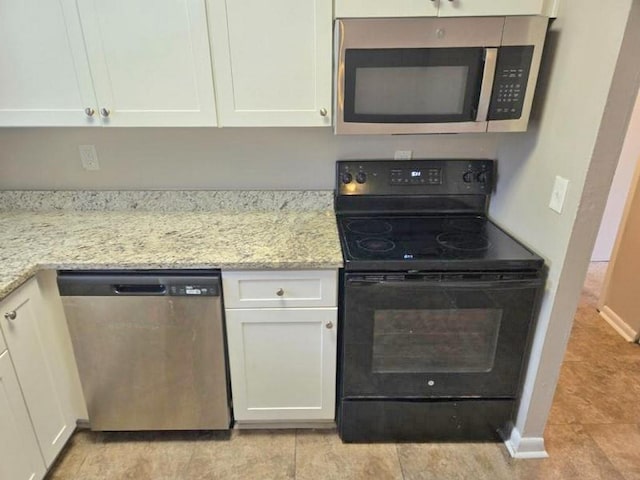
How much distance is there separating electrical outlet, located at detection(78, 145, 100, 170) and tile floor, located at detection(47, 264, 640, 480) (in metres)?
1.28

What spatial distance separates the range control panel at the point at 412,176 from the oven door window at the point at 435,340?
2.20ft

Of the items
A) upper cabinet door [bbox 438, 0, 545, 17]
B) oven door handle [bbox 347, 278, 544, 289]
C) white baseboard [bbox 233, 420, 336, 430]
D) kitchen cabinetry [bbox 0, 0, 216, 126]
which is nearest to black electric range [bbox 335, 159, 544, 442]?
oven door handle [bbox 347, 278, 544, 289]

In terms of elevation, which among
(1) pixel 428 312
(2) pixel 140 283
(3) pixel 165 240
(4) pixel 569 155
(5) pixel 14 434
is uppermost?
(4) pixel 569 155

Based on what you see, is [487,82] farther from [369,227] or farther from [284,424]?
[284,424]

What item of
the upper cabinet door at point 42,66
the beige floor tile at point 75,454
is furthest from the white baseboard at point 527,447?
the upper cabinet door at point 42,66

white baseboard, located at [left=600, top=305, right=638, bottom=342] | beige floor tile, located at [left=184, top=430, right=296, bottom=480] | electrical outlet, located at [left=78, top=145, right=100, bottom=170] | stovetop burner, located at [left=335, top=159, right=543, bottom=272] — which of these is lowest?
beige floor tile, located at [left=184, top=430, right=296, bottom=480]

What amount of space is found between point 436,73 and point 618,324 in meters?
2.24

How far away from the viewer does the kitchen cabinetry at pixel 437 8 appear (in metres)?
1.40

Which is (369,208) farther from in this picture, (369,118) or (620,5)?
(620,5)

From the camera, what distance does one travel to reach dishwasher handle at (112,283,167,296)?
1527 millimetres

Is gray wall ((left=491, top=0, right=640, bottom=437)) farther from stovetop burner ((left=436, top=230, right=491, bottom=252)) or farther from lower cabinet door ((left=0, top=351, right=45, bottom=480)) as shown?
lower cabinet door ((left=0, top=351, right=45, bottom=480))

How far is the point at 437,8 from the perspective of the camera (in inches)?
55.3

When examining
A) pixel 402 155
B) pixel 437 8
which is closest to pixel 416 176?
pixel 402 155

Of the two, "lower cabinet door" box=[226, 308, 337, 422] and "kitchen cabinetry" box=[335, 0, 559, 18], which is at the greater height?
"kitchen cabinetry" box=[335, 0, 559, 18]
